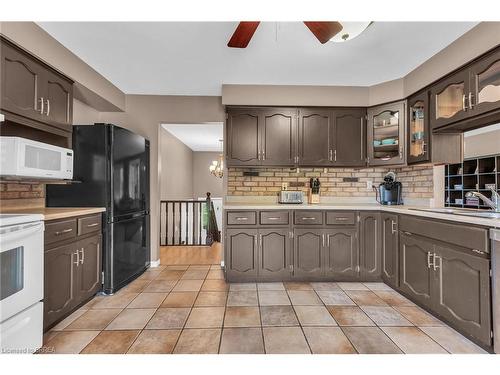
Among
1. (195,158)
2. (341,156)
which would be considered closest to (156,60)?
(341,156)

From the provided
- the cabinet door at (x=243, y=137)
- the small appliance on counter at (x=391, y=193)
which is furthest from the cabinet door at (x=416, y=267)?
the cabinet door at (x=243, y=137)

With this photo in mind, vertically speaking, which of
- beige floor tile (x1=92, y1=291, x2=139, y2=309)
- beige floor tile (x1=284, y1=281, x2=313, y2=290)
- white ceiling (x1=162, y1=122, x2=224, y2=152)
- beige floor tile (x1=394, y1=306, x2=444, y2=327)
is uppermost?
white ceiling (x1=162, y1=122, x2=224, y2=152)

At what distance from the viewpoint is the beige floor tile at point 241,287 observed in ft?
9.46

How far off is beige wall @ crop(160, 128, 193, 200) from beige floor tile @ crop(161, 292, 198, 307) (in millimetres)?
2777

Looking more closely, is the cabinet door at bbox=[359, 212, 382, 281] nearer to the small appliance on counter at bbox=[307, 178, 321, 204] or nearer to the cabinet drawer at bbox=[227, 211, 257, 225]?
the small appliance on counter at bbox=[307, 178, 321, 204]

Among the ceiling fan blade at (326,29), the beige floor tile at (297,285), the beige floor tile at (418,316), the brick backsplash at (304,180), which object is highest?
the ceiling fan blade at (326,29)

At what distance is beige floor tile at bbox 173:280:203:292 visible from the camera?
9.45ft

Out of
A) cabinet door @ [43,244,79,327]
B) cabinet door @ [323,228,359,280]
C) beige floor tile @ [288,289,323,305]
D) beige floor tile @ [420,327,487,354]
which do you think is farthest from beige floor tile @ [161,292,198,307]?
beige floor tile @ [420,327,487,354]

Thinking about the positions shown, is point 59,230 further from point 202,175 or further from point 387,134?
point 202,175

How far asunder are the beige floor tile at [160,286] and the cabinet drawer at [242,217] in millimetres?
956

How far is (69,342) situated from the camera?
1.86 metres

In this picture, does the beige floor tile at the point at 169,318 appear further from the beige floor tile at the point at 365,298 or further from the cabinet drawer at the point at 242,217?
the beige floor tile at the point at 365,298

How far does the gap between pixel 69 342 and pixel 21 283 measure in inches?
22.4

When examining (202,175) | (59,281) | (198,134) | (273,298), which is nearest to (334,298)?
(273,298)
